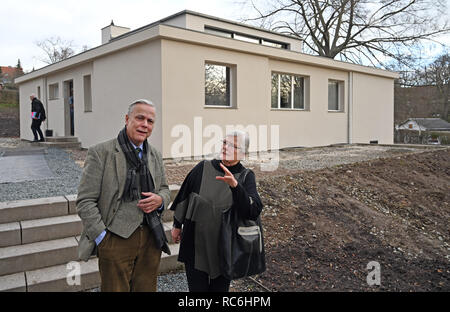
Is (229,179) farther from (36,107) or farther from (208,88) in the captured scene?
(36,107)

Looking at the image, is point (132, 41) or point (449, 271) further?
point (132, 41)

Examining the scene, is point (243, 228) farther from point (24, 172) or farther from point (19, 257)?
point (24, 172)

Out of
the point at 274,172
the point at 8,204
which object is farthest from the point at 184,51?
the point at 8,204

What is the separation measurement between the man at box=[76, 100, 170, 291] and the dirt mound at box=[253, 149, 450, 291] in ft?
6.05

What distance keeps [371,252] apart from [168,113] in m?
6.44

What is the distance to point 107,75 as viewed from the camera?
1166cm

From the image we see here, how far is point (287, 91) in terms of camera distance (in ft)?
44.9

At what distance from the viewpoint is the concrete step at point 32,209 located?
4.09 metres

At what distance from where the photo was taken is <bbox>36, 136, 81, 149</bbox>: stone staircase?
13.4 m

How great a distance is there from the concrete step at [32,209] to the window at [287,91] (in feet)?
32.1

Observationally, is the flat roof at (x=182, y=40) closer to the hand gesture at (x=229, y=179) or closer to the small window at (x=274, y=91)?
the small window at (x=274, y=91)

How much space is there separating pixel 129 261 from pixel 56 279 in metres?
1.49

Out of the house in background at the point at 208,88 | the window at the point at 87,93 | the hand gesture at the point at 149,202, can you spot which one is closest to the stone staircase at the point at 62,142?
the house in background at the point at 208,88
